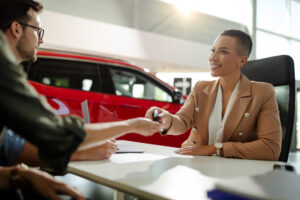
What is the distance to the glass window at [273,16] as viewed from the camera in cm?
677

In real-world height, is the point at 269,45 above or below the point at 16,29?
above

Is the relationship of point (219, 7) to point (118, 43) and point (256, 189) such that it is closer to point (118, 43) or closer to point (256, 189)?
point (118, 43)

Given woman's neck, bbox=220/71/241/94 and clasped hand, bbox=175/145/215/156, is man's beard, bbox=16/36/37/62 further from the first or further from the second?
woman's neck, bbox=220/71/241/94

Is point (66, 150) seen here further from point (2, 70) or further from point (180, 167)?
point (180, 167)

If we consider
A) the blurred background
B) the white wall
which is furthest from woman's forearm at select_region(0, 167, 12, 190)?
the white wall

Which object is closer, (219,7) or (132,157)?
(132,157)

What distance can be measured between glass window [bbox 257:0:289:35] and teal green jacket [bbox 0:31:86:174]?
22.5ft

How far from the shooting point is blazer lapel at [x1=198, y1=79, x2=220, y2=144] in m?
1.70

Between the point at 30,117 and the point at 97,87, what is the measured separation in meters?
2.65

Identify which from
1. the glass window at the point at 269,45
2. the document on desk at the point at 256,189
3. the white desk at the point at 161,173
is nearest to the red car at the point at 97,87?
the white desk at the point at 161,173

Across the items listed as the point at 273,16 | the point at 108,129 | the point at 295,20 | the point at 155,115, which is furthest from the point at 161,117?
the point at 295,20

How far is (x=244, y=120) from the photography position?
157cm

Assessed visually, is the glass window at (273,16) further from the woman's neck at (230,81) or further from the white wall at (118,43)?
the woman's neck at (230,81)

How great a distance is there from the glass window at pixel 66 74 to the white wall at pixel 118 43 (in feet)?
8.04
